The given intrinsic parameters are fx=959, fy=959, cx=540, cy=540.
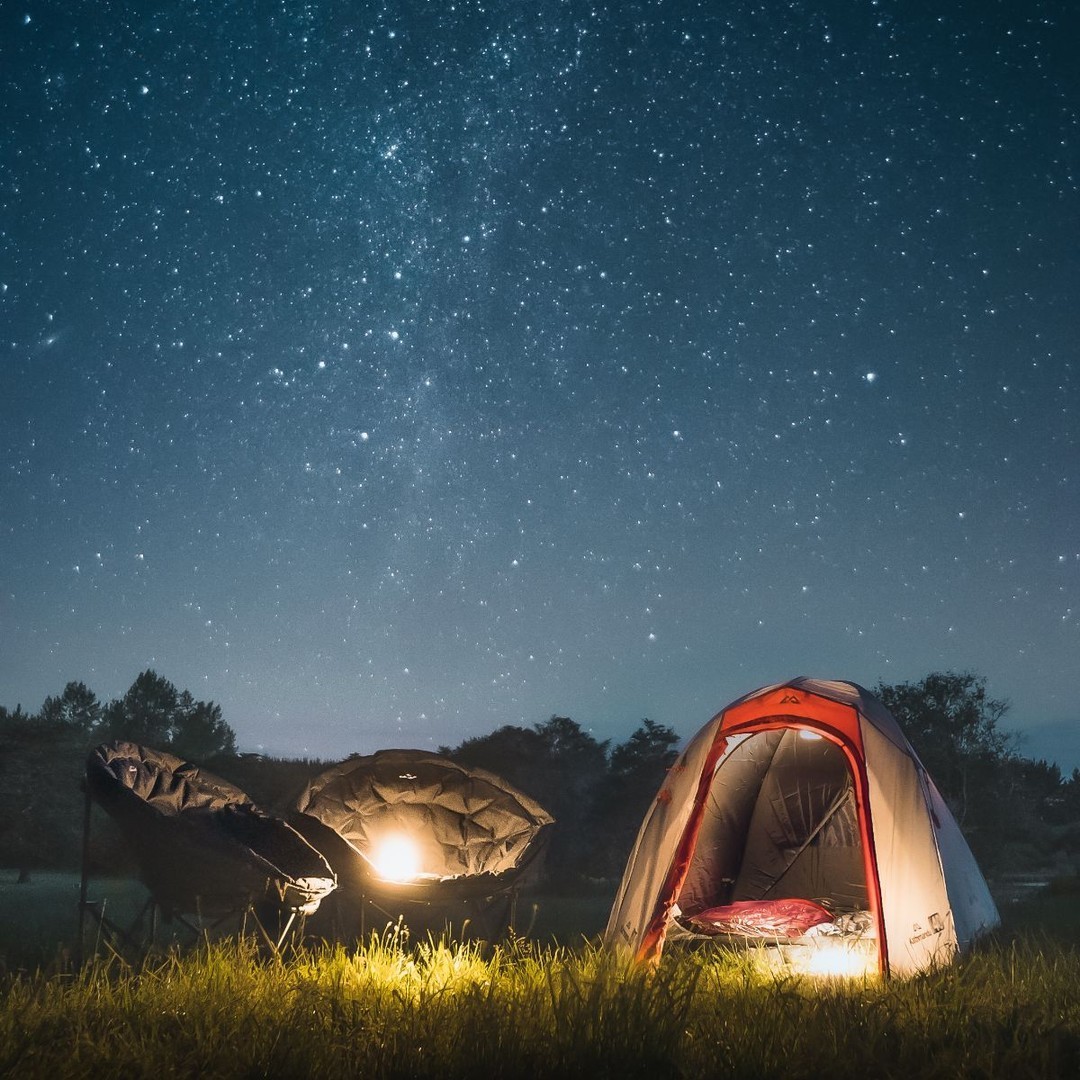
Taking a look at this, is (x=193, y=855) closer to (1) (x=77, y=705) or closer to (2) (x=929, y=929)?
(2) (x=929, y=929)

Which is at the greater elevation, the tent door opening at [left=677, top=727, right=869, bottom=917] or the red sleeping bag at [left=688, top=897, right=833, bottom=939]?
A: the tent door opening at [left=677, top=727, right=869, bottom=917]

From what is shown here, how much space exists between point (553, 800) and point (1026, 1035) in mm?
10911

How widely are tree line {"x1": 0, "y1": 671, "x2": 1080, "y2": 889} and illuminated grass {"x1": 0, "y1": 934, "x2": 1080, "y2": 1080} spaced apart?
6330 millimetres

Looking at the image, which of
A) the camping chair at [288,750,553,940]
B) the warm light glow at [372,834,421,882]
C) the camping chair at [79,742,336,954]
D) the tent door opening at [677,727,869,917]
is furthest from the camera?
the tent door opening at [677,727,869,917]

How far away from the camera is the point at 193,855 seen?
538cm

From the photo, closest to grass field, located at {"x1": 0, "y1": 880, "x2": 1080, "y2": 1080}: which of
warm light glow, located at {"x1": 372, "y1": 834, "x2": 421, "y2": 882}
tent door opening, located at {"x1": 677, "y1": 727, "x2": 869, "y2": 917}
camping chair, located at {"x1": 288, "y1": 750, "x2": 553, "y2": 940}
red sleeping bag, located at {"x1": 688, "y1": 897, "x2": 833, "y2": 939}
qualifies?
red sleeping bag, located at {"x1": 688, "y1": 897, "x2": 833, "y2": 939}

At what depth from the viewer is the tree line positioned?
1246 cm

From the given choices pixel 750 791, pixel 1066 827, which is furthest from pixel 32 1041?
pixel 1066 827

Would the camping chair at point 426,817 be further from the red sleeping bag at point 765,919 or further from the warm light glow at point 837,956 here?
the warm light glow at point 837,956

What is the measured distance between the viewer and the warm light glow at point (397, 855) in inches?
283

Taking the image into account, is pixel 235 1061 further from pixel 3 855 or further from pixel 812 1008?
pixel 3 855

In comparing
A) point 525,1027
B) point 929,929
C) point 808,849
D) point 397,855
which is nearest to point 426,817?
point 397,855

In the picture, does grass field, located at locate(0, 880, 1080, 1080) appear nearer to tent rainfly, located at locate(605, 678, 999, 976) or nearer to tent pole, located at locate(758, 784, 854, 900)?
tent rainfly, located at locate(605, 678, 999, 976)

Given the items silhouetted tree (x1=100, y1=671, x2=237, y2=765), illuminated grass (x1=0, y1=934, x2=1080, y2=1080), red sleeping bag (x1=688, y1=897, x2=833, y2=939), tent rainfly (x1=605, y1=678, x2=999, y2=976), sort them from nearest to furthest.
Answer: illuminated grass (x1=0, y1=934, x2=1080, y2=1080), tent rainfly (x1=605, y1=678, x2=999, y2=976), red sleeping bag (x1=688, y1=897, x2=833, y2=939), silhouetted tree (x1=100, y1=671, x2=237, y2=765)
